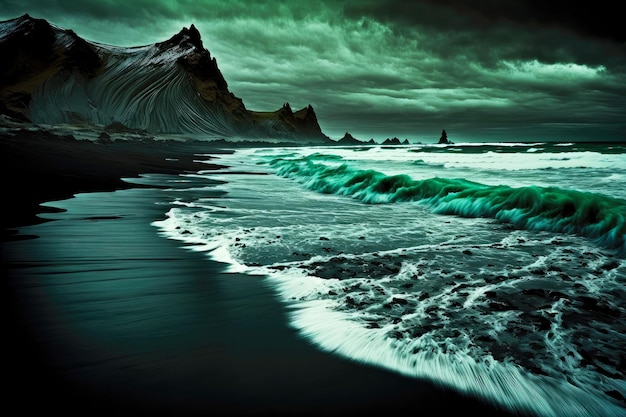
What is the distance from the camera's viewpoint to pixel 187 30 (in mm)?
186625

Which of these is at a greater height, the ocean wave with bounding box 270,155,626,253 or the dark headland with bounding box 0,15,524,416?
the ocean wave with bounding box 270,155,626,253

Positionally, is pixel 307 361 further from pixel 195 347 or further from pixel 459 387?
pixel 459 387

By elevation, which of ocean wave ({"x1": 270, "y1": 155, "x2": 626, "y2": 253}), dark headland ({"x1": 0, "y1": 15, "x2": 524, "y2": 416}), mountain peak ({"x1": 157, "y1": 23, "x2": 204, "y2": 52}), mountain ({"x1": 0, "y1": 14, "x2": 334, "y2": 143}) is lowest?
dark headland ({"x1": 0, "y1": 15, "x2": 524, "y2": 416})

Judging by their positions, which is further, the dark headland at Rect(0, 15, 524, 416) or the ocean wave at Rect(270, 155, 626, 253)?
the ocean wave at Rect(270, 155, 626, 253)

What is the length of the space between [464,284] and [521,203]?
5.10 metres

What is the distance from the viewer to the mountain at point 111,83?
396 feet

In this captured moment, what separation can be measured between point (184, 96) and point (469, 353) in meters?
171

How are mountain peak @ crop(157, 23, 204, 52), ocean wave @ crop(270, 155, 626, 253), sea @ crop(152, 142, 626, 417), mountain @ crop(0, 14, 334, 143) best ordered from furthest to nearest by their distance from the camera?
mountain peak @ crop(157, 23, 204, 52)
mountain @ crop(0, 14, 334, 143)
ocean wave @ crop(270, 155, 626, 253)
sea @ crop(152, 142, 626, 417)

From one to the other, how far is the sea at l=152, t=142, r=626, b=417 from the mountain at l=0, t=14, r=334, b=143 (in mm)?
118821

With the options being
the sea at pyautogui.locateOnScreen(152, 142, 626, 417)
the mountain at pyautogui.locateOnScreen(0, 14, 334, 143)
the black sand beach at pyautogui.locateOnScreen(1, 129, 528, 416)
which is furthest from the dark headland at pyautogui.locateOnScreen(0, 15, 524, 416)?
the mountain at pyautogui.locateOnScreen(0, 14, 334, 143)

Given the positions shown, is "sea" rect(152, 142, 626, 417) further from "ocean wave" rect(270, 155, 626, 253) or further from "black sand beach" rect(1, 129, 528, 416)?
"black sand beach" rect(1, 129, 528, 416)

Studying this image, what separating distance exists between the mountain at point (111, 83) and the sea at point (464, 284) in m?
119

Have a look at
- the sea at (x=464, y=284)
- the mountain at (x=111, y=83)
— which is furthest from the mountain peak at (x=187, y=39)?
the sea at (x=464, y=284)

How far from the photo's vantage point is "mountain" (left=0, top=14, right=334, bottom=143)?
120688 millimetres
